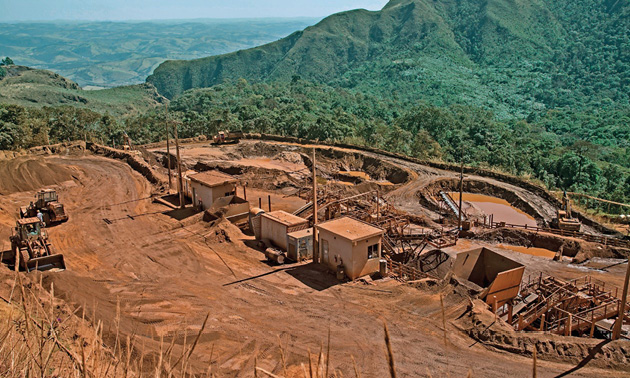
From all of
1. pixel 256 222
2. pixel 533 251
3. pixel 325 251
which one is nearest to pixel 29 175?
pixel 256 222

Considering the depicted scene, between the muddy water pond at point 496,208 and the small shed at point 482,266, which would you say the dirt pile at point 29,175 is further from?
the muddy water pond at point 496,208

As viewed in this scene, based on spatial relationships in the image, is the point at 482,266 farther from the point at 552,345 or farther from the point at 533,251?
the point at 552,345

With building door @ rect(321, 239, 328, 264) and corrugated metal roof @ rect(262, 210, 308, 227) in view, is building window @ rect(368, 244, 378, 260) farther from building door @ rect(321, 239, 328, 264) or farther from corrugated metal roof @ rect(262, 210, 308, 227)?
corrugated metal roof @ rect(262, 210, 308, 227)

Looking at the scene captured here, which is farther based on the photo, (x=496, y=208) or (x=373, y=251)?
(x=496, y=208)

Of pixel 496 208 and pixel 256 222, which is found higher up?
pixel 256 222

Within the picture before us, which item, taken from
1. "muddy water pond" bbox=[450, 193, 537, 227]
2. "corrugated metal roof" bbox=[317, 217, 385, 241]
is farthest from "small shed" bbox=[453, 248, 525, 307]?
"muddy water pond" bbox=[450, 193, 537, 227]

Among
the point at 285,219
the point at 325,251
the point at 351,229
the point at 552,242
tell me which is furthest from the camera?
the point at 552,242

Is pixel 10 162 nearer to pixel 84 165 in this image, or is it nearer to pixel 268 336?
pixel 84 165

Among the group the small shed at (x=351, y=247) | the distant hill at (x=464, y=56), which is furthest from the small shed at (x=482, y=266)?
the distant hill at (x=464, y=56)
